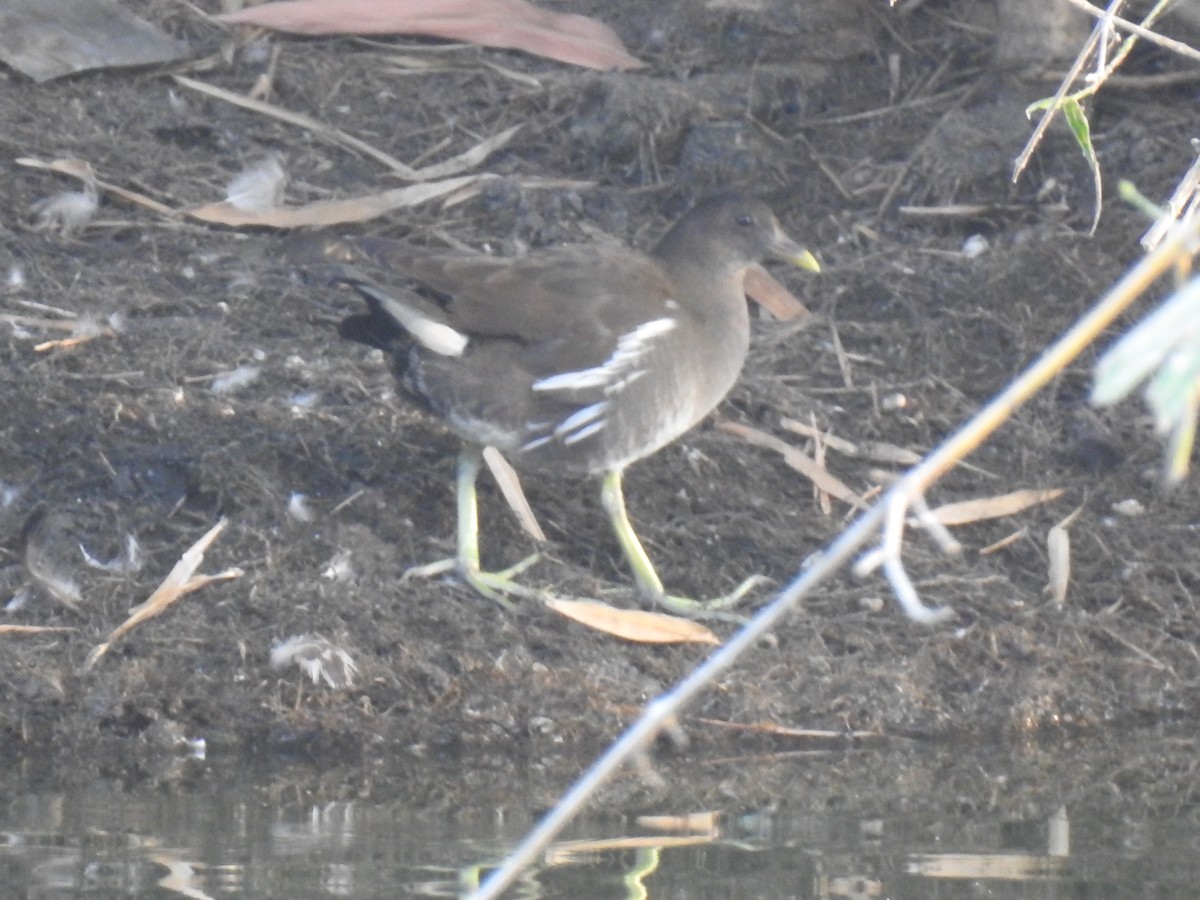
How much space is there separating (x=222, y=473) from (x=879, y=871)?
2.21 meters

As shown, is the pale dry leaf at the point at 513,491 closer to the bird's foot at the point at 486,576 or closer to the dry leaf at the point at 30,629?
the bird's foot at the point at 486,576

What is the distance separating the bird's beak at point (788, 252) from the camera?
4996mm

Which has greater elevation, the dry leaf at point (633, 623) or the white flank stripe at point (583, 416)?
the white flank stripe at point (583, 416)

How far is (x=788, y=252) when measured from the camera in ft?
16.6

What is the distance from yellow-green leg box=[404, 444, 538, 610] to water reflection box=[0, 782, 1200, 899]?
0.98 m

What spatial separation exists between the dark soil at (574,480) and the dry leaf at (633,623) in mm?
30

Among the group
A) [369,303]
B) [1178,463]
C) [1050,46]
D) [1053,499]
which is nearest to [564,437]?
[369,303]

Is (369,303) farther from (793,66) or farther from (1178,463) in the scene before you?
(1178,463)

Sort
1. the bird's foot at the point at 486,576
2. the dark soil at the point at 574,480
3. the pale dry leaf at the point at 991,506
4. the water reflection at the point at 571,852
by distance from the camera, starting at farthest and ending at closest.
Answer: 1. the pale dry leaf at the point at 991,506
2. the bird's foot at the point at 486,576
3. the dark soil at the point at 574,480
4. the water reflection at the point at 571,852

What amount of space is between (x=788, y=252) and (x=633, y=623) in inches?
49.6

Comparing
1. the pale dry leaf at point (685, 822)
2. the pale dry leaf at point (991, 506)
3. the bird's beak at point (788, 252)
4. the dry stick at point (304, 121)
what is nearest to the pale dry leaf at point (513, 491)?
the bird's beak at point (788, 252)

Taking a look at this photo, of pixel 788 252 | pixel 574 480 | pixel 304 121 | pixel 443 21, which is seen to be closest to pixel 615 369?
pixel 574 480

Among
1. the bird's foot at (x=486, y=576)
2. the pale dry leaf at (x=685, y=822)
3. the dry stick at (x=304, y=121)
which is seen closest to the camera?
the pale dry leaf at (x=685, y=822)

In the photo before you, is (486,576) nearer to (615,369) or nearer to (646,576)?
(646,576)
